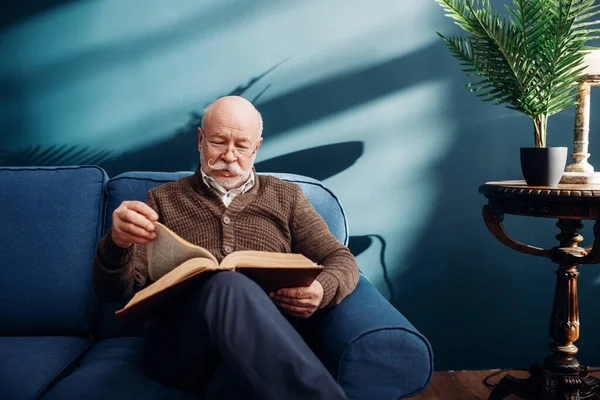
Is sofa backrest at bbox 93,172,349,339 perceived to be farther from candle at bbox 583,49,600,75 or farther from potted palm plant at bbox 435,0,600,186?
candle at bbox 583,49,600,75

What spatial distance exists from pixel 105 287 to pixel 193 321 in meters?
0.30

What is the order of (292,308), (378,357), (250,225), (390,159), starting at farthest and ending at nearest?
(390,159) < (250,225) < (292,308) < (378,357)

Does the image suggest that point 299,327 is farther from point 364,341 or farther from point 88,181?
point 88,181

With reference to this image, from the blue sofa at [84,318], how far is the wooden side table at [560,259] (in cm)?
48

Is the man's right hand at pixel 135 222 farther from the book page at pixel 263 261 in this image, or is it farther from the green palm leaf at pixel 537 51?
the green palm leaf at pixel 537 51

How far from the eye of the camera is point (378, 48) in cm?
193

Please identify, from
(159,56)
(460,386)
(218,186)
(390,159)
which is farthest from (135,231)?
(460,386)

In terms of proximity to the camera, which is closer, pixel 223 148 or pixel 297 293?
pixel 297 293

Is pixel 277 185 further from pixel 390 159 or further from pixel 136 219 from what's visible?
pixel 390 159

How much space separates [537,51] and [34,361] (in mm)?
1564

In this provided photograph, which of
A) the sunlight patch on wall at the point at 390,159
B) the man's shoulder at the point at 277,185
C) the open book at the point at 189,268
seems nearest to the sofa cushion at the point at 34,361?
the open book at the point at 189,268

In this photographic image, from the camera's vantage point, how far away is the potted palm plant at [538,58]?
1.46 meters

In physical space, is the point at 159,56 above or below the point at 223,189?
above

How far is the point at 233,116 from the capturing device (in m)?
1.42
